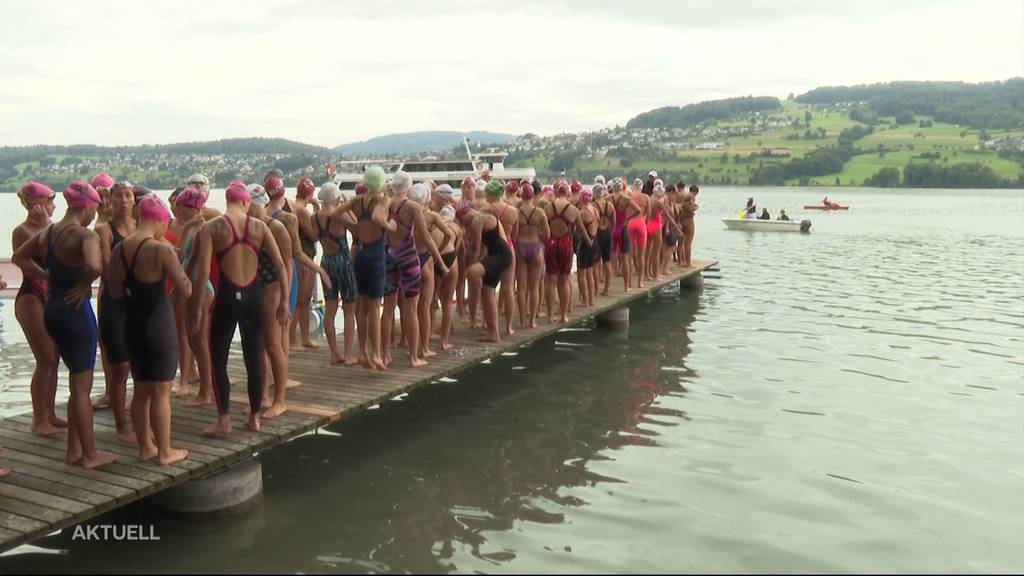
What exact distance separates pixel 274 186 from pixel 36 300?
275cm

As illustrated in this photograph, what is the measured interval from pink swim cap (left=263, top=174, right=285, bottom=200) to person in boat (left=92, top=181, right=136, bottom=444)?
201 centimetres

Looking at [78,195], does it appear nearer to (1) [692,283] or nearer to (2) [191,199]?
(2) [191,199]

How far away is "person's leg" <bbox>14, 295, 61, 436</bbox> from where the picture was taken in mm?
5840

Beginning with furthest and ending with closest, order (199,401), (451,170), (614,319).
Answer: (451,170) < (614,319) < (199,401)

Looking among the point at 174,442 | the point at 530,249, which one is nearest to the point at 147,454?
the point at 174,442

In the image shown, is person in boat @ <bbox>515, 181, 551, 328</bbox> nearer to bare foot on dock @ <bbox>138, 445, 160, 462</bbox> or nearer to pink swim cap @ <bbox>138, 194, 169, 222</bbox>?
pink swim cap @ <bbox>138, 194, 169, 222</bbox>

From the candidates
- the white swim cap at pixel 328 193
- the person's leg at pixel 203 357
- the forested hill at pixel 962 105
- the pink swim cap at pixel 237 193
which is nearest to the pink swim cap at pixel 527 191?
the white swim cap at pixel 328 193

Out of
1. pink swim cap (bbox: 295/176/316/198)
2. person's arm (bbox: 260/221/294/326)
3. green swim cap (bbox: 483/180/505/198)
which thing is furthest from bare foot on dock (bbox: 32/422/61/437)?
green swim cap (bbox: 483/180/505/198)

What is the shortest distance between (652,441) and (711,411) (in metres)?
1.35

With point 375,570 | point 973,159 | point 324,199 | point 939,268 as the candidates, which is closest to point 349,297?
point 324,199

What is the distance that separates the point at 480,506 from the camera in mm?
6234

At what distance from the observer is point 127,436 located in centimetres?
604

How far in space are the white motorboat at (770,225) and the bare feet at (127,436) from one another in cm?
3856

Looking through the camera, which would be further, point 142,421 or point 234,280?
point 234,280
